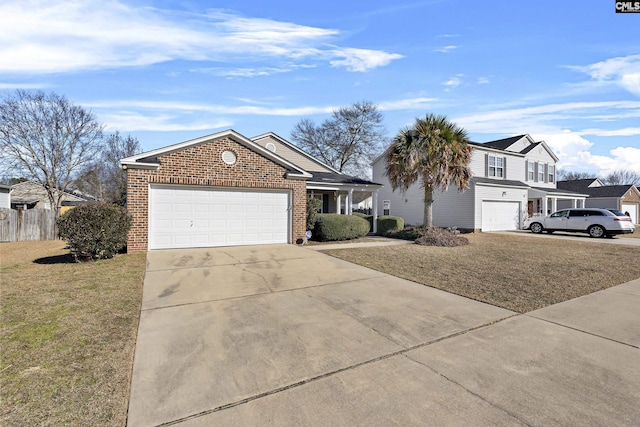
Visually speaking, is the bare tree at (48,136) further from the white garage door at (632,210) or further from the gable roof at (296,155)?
the white garage door at (632,210)

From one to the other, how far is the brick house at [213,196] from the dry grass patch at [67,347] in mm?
3875

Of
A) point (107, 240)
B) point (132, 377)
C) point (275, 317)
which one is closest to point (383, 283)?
point (275, 317)

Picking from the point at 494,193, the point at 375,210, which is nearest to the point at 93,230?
the point at 375,210

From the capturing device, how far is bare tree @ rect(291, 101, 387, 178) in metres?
36.3

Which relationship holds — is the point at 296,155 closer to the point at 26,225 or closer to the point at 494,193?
the point at 494,193

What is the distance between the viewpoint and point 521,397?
2.69 meters

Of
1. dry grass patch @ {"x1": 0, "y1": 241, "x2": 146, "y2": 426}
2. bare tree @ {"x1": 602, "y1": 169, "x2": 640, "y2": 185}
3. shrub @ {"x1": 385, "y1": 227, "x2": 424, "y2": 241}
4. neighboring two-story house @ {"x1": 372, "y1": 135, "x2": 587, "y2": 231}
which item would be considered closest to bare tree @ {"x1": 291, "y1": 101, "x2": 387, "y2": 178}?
neighboring two-story house @ {"x1": 372, "y1": 135, "x2": 587, "y2": 231}

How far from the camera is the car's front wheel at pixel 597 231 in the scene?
57.0 feet

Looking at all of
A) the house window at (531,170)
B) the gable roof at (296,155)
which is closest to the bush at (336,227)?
the gable roof at (296,155)

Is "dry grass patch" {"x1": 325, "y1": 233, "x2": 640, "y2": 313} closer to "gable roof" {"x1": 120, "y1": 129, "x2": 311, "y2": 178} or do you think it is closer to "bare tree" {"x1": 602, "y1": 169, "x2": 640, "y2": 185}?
"gable roof" {"x1": 120, "y1": 129, "x2": 311, "y2": 178}

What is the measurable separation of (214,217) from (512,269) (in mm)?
9462

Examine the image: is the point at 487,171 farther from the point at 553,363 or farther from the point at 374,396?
the point at 374,396

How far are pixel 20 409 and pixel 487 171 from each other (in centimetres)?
2425

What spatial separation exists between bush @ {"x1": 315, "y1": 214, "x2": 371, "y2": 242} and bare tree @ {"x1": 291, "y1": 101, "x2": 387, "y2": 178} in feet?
75.3
